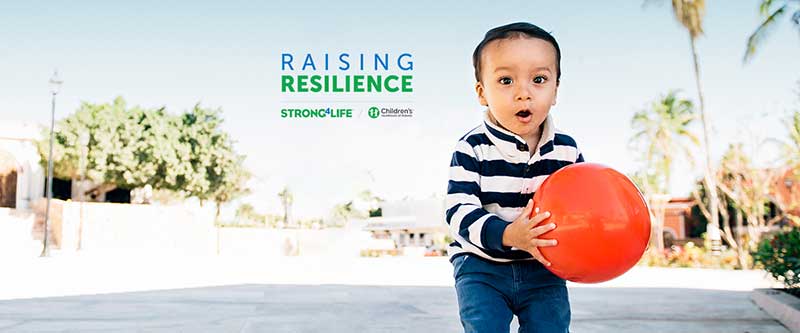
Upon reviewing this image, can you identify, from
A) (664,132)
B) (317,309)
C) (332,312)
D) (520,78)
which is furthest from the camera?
(664,132)

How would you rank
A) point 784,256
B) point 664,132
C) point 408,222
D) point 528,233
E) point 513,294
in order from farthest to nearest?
1. point 408,222
2. point 664,132
3. point 784,256
4. point 513,294
5. point 528,233

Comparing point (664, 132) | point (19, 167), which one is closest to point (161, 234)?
point (19, 167)

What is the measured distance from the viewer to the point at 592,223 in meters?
2.31

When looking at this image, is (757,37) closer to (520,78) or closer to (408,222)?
(520,78)

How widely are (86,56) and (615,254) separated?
116 ft

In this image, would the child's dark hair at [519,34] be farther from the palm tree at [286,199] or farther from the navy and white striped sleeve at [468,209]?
the palm tree at [286,199]

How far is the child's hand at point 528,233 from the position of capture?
228 cm

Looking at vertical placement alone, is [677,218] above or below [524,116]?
below

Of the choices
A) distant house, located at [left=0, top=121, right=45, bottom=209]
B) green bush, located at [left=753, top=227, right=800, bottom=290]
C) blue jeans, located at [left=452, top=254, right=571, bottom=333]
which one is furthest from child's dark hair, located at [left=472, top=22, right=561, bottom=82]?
distant house, located at [left=0, top=121, right=45, bottom=209]

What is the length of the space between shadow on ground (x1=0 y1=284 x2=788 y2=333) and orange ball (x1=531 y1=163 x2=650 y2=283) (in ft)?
12.5

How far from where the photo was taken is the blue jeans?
104 inches

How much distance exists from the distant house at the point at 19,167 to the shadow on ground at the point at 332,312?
32.4 m

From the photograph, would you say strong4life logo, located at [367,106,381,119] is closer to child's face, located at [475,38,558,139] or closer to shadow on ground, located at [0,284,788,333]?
shadow on ground, located at [0,284,788,333]

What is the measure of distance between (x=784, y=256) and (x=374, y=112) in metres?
8.50
